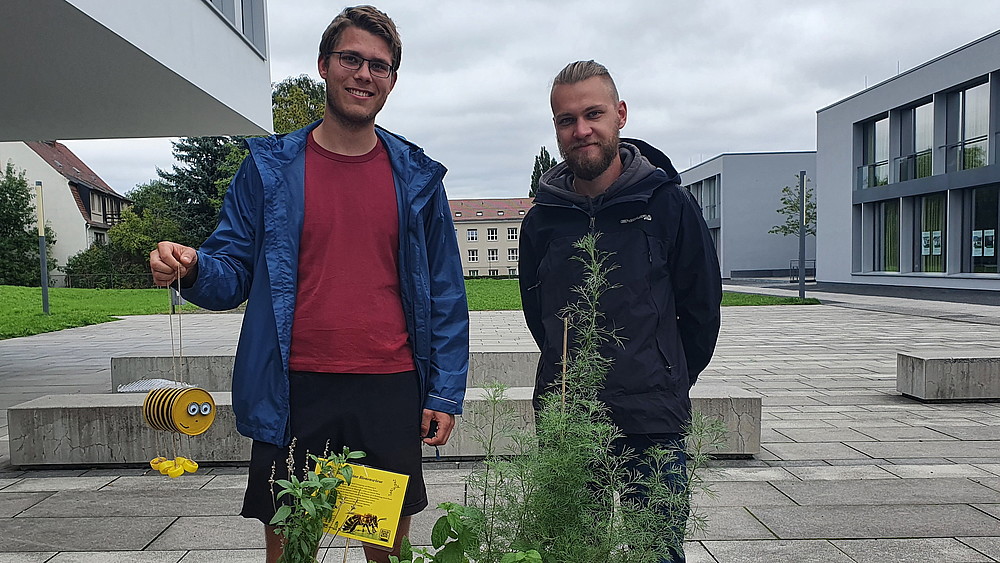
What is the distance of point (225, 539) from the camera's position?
390cm

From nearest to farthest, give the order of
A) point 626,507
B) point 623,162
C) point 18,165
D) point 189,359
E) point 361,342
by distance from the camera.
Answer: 1. point 626,507
2. point 361,342
3. point 623,162
4. point 189,359
5. point 18,165

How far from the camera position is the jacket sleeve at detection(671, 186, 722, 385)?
7.88 feet

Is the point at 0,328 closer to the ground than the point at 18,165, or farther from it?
closer to the ground

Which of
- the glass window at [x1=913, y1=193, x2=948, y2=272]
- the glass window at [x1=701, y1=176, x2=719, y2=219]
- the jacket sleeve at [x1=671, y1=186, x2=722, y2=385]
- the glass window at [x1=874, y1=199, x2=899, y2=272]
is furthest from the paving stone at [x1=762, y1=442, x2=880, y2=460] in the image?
the glass window at [x1=701, y1=176, x2=719, y2=219]

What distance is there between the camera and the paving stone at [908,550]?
141 inches

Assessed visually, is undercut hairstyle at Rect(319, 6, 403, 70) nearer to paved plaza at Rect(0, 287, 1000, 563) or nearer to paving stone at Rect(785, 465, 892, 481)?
paved plaza at Rect(0, 287, 1000, 563)

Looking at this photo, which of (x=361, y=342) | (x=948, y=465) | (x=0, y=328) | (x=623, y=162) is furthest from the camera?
(x=0, y=328)

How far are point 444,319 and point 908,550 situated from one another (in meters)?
2.73

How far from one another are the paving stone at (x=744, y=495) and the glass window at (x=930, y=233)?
73.9 feet

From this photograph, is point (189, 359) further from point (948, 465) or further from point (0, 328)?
point (0, 328)

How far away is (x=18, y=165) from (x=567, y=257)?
61.2 metres

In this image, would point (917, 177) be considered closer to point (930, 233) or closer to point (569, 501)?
point (930, 233)

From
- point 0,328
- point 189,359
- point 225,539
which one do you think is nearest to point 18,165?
point 0,328

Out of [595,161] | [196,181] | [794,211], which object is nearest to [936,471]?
[595,161]
